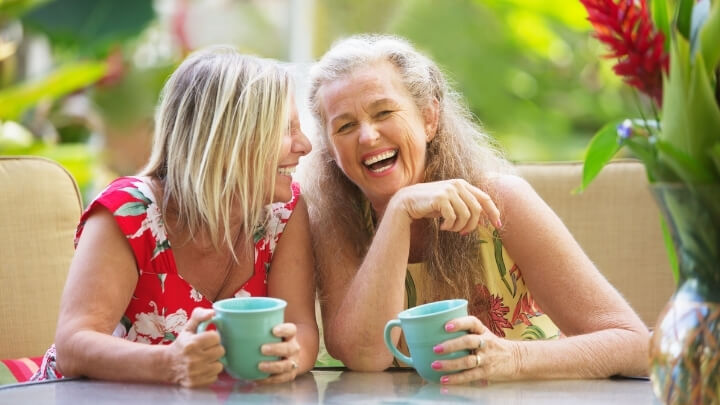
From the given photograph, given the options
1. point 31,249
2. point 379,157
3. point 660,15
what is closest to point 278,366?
point 379,157

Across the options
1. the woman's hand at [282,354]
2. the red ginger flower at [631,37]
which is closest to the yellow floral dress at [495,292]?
the woman's hand at [282,354]

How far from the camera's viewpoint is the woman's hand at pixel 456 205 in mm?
1568

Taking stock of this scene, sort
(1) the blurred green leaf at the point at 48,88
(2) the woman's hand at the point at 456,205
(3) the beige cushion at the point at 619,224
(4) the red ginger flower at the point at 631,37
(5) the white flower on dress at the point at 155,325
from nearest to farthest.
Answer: (4) the red ginger flower at the point at 631,37 → (2) the woman's hand at the point at 456,205 → (5) the white flower on dress at the point at 155,325 → (3) the beige cushion at the point at 619,224 → (1) the blurred green leaf at the point at 48,88

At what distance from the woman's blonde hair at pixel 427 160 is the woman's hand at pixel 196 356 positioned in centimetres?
49

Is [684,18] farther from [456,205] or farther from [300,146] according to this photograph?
[300,146]

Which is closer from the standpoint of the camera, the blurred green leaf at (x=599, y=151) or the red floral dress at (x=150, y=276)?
the blurred green leaf at (x=599, y=151)

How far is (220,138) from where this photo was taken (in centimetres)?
167

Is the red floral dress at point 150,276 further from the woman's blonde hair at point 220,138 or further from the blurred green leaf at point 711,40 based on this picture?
the blurred green leaf at point 711,40

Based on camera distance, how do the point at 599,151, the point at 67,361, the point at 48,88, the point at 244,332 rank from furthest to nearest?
1. the point at 48,88
2. the point at 67,361
3. the point at 244,332
4. the point at 599,151

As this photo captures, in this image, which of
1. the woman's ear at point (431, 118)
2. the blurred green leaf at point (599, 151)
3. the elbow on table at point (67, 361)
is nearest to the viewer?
the blurred green leaf at point (599, 151)

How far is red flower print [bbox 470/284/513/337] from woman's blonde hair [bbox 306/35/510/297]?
0.03 metres

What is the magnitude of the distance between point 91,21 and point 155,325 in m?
2.50

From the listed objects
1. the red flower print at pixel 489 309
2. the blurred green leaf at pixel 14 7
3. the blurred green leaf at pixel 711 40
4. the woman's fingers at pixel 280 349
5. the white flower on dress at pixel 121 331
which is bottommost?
the red flower print at pixel 489 309

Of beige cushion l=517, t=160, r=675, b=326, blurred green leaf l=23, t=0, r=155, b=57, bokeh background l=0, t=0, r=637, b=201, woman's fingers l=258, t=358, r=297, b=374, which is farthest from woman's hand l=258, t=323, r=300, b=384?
blurred green leaf l=23, t=0, r=155, b=57
